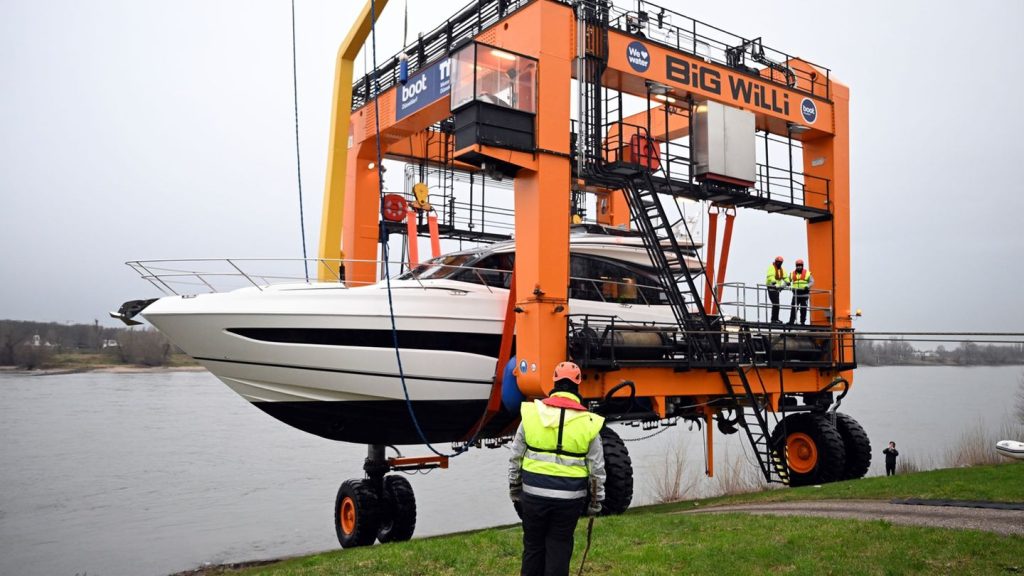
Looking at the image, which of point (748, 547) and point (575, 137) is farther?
point (575, 137)

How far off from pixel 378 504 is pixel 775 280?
8631mm

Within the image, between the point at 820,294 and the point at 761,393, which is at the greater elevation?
the point at 820,294

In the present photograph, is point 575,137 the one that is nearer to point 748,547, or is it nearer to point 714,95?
point 714,95

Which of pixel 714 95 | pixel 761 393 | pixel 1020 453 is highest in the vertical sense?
pixel 714 95

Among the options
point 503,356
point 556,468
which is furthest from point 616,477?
point 556,468

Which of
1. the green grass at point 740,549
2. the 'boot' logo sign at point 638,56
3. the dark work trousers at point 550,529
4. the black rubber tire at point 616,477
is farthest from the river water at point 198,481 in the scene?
the dark work trousers at point 550,529

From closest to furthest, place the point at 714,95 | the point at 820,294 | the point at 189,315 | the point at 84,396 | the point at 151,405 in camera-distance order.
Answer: the point at 189,315 < the point at 714,95 < the point at 820,294 < the point at 151,405 < the point at 84,396

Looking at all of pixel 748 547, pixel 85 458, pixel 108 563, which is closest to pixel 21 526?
pixel 108 563

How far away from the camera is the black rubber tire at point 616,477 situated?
33.0ft

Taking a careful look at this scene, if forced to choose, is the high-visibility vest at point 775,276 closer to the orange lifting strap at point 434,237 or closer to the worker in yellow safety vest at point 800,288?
the worker in yellow safety vest at point 800,288

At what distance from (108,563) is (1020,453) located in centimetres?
1733

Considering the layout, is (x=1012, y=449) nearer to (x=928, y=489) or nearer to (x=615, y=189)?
(x=928, y=489)

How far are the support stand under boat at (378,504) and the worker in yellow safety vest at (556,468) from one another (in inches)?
284

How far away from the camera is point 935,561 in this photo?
614cm
